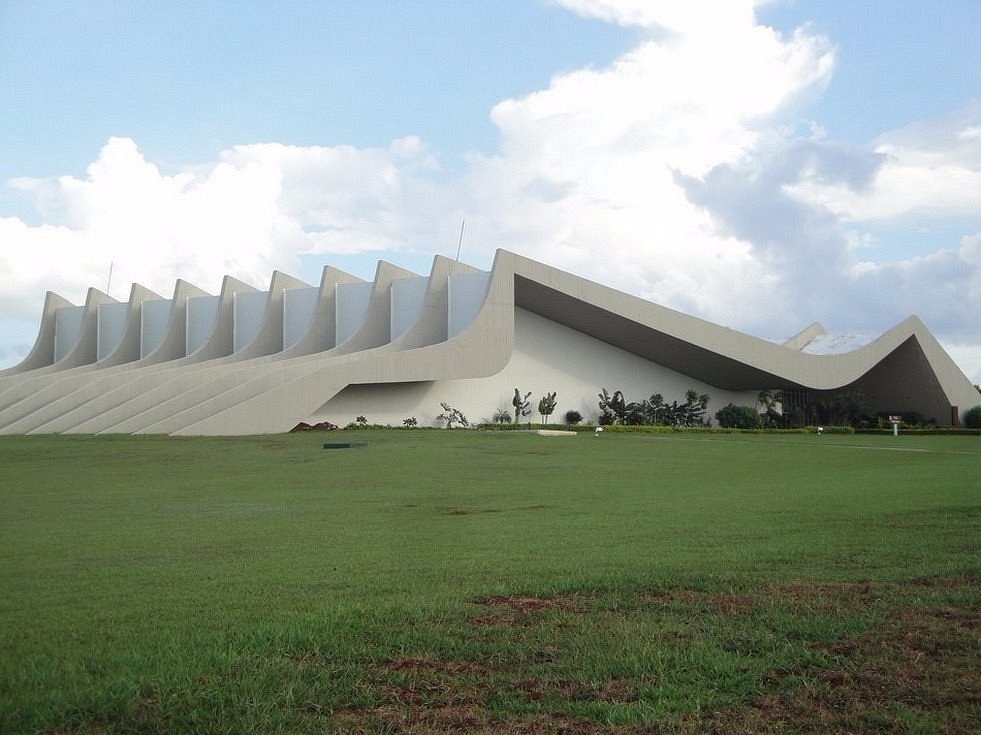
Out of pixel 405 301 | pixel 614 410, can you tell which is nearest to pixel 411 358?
pixel 405 301

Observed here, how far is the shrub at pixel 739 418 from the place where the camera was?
1695 inches

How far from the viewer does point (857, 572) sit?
6633mm

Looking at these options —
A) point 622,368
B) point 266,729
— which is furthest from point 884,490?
point 622,368

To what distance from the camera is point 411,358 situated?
34156mm

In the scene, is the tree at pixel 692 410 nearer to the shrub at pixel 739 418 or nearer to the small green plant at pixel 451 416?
the shrub at pixel 739 418

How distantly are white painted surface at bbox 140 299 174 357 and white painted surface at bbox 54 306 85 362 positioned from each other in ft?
19.2

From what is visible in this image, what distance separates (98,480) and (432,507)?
8525 mm

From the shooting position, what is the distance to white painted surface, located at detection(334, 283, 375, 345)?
134 ft

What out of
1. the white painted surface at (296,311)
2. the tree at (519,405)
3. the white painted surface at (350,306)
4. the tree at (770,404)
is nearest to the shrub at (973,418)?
the tree at (770,404)

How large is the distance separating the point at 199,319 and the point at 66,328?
37.4ft

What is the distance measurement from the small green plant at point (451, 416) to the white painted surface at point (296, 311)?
29.6 ft

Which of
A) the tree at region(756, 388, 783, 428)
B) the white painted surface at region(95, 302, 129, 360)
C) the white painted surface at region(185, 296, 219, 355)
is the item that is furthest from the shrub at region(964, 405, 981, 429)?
the white painted surface at region(95, 302, 129, 360)

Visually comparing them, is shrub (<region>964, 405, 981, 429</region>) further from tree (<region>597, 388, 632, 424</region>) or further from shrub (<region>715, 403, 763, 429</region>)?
tree (<region>597, 388, 632, 424</region>)

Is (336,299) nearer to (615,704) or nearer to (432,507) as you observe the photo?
(432,507)
